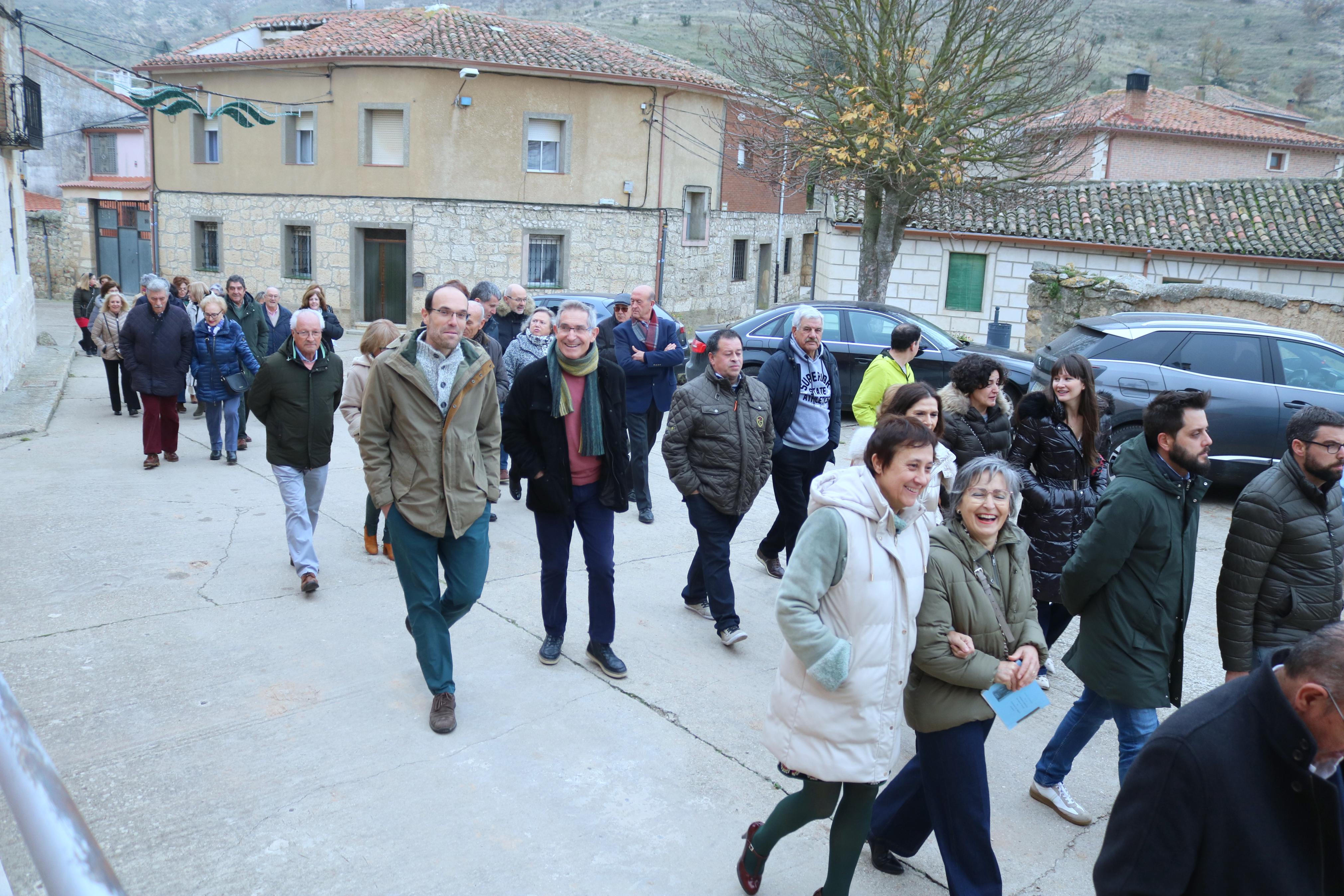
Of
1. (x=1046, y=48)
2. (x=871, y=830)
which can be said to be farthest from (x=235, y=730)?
(x=1046, y=48)

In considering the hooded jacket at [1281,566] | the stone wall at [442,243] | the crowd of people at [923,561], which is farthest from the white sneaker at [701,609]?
the stone wall at [442,243]

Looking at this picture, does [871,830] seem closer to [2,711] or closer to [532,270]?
[2,711]

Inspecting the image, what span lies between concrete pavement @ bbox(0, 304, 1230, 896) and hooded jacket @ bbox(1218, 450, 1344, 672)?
1014 millimetres

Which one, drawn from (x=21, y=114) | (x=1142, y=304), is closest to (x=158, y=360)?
(x=21, y=114)

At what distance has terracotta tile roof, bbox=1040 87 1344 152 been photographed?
35469mm

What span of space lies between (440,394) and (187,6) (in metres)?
111

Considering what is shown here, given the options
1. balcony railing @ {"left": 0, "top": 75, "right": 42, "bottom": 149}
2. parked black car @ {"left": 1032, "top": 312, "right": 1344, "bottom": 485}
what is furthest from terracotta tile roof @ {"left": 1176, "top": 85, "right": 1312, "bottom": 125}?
balcony railing @ {"left": 0, "top": 75, "right": 42, "bottom": 149}

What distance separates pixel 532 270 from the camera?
25406mm

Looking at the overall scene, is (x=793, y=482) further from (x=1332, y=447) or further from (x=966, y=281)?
(x=966, y=281)

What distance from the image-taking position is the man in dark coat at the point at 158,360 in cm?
948

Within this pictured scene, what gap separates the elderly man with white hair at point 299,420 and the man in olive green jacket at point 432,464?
1.95m

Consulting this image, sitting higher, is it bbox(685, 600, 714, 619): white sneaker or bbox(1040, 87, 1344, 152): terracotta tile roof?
bbox(1040, 87, 1344, 152): terracotta tile roof

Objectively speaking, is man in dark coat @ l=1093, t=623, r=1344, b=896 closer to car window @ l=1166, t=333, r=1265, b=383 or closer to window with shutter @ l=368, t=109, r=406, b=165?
car window @ l=1166, t=333, r=1265, b=383

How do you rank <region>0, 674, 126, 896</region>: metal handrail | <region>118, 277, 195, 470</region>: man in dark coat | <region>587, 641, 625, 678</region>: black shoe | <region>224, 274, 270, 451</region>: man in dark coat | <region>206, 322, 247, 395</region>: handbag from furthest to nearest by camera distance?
1. <region>224, 274, 270, 451</region>: man in dark coat
2. <region>206, 322, 247, 395</region>: handbag
3. <region>118, 277, 195, 470</region>: man in dark coat
4. <region>587, 641, 625, 678</region>: black shoe
5. <region>0, 674, 126, 896</region>: metal handrail
